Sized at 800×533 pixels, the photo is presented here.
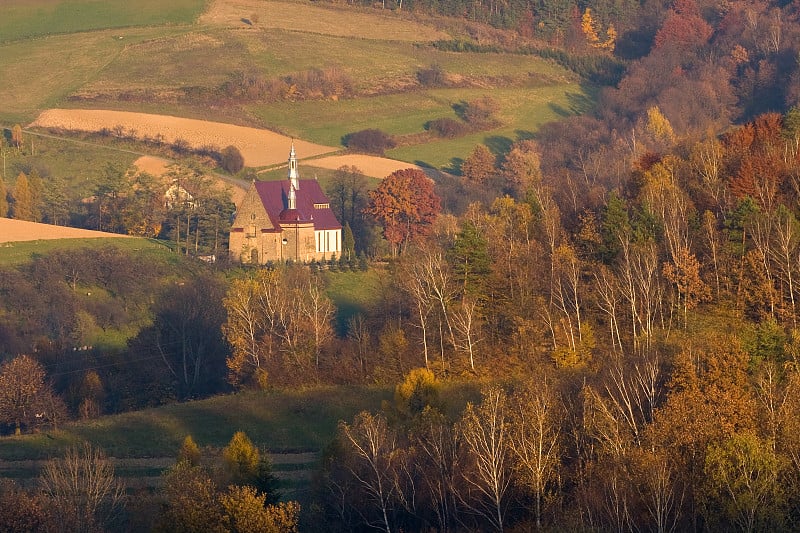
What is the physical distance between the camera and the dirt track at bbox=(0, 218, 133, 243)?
107938 mm

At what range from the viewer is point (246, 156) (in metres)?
134

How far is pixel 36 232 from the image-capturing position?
360 feet

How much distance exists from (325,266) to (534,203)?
84.9 ft

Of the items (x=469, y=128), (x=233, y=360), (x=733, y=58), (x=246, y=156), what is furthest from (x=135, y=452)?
(x=733, y=58)

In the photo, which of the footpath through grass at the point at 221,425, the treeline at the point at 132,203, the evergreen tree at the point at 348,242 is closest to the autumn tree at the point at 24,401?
the footpath through grass at the point at 221,425

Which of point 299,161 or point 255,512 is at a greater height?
point 299,161

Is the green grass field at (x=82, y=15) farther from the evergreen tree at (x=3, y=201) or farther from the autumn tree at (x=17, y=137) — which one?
the evergreen tree at (x=3, y=201)

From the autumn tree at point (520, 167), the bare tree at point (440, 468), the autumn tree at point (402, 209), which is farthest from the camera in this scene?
the autumn tree at point (520, 167)

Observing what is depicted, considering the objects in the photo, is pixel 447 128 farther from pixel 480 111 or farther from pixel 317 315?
pixel 317 315

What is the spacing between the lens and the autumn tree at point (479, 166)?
430ft

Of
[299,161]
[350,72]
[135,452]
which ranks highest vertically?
[350,72]

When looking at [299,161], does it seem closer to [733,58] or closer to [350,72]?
[350,72]

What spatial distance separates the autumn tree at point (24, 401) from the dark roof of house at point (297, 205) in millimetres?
37402

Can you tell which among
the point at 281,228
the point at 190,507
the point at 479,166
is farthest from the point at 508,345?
the point at 479,166
